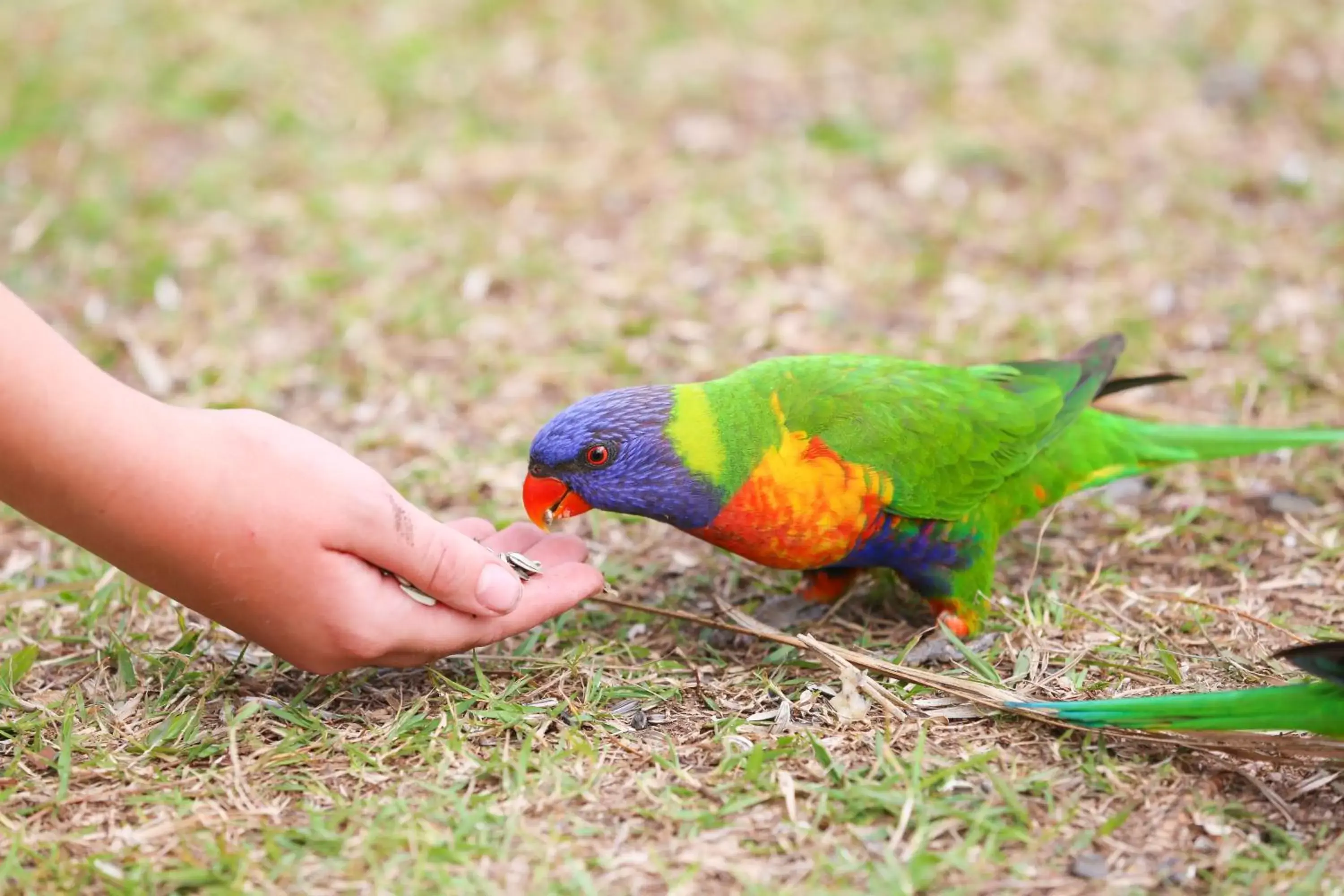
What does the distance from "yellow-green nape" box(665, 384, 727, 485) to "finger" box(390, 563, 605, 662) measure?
1.17 feet

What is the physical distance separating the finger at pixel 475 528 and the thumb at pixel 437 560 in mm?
396

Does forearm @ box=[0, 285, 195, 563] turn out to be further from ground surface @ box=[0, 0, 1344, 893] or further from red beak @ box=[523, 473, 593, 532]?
red beak @ box=[523, 473, 593, 532]

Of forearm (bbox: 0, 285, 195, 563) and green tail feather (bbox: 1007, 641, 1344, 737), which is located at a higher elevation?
forearm (bbox: 0, 285, 195, 563)

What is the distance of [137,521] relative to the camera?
2.17 meters

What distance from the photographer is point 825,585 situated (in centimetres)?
313

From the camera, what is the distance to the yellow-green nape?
106 inches

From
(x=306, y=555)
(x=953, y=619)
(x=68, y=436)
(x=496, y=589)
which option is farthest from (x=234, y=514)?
(x=953, y=619)

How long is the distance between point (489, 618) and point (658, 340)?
2067 millimetres

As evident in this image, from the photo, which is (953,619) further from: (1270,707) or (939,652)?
(1270,707)

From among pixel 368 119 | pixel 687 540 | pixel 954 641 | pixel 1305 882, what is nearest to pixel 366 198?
pixel 368 119

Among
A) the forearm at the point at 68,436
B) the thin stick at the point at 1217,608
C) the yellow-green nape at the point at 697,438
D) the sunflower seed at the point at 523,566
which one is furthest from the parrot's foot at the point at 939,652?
the forearm at the point at 68,436

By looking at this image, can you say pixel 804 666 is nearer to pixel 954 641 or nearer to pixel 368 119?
pixel 954 641

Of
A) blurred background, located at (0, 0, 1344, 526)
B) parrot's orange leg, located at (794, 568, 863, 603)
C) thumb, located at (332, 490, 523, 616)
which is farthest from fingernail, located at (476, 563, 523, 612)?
blurred background, located at (0, 0, 1344, 526)

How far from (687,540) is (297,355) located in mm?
1805
